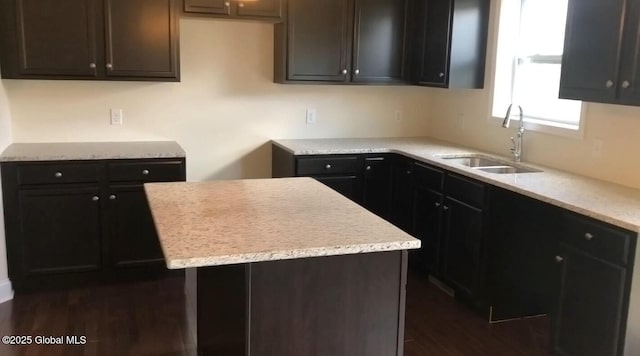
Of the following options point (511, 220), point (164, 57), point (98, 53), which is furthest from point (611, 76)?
point (98, 53)

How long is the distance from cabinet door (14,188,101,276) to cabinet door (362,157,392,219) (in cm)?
194

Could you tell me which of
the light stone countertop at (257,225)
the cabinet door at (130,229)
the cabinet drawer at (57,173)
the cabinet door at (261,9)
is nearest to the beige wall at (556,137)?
the cabinet door at (261,9)

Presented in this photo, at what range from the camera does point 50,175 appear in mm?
3789

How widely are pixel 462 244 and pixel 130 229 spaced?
2.22 meters

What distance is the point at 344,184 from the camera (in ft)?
14.6

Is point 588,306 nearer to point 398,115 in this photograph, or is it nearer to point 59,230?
point 398,115

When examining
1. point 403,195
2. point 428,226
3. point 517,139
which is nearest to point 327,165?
point 403,195

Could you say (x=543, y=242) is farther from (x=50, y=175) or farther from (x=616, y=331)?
(x=50, y=175)

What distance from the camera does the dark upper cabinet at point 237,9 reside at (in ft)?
13.4

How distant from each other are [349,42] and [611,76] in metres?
2.11

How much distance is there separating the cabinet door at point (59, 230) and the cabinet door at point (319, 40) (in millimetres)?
1742

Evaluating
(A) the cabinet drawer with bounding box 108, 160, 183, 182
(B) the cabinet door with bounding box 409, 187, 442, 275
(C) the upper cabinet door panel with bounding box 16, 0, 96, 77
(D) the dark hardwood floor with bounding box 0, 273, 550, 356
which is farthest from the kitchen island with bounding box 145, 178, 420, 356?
(C) the upper cabinet door panel with bounding box 16, 0, 96, 77

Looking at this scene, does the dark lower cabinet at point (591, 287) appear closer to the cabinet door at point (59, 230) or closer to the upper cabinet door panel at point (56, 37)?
the cabinet door at point (59, 230)

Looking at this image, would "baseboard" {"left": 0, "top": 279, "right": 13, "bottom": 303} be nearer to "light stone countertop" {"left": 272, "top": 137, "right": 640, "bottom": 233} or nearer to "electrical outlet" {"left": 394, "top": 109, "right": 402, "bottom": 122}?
"light stone countertop" {"left": 272, "top": 137, "right": 640, "bottom": 233}
